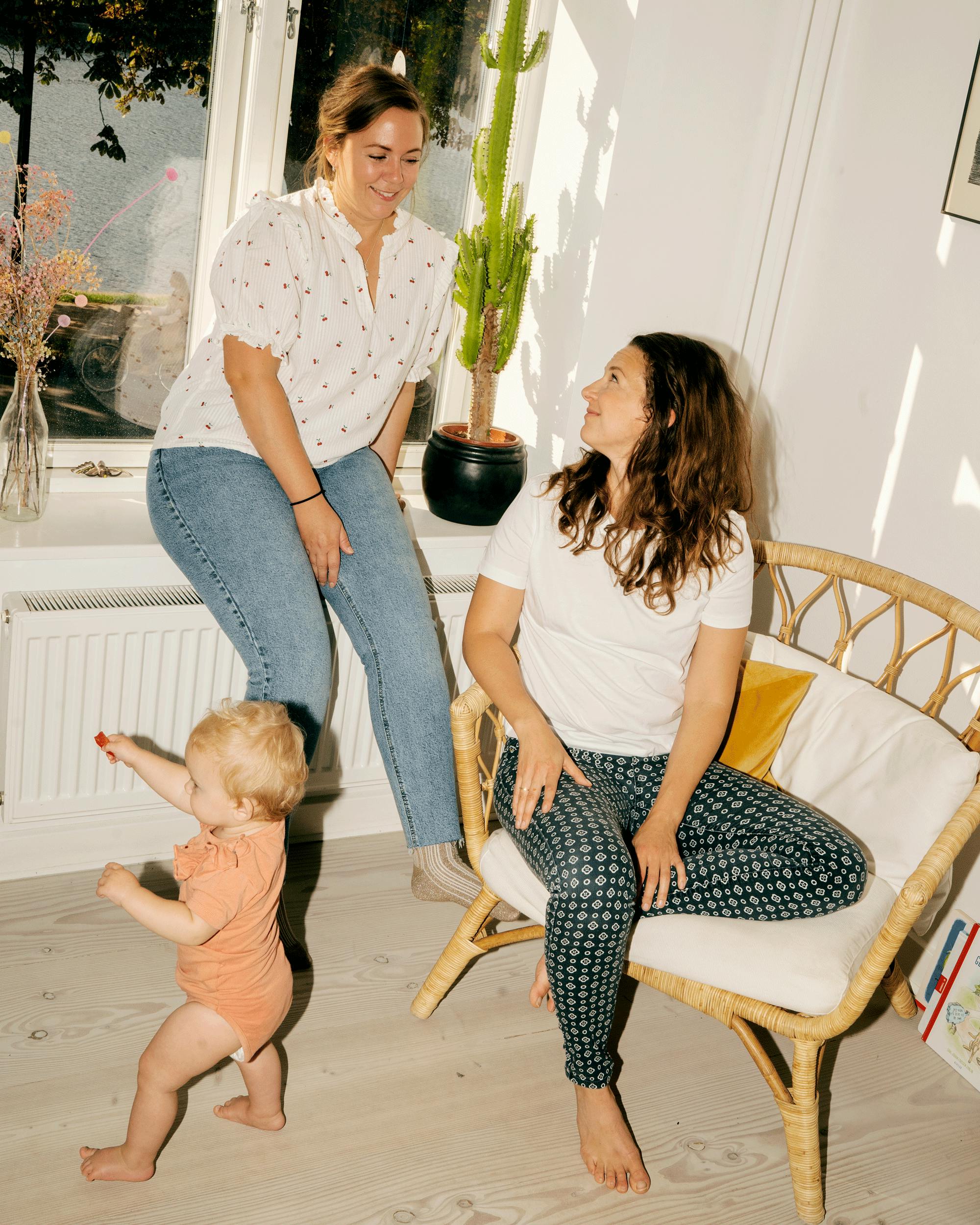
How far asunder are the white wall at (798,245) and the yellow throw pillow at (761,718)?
1.11 ft

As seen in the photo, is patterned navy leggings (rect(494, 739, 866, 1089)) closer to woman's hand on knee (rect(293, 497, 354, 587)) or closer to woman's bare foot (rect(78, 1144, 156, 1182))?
woman's hand on knee (rect(293, 497, 354, 587))

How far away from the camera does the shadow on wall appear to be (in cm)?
213

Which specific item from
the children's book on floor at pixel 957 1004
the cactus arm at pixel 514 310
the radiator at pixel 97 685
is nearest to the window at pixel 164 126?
the cactus arm at pixel 514 310

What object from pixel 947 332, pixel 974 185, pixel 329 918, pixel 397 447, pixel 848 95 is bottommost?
pixel 329 918

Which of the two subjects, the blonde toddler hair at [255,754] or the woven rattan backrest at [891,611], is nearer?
the blonde toddler hair at [255,754]

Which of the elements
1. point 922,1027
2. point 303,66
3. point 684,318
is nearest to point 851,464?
point 684,318

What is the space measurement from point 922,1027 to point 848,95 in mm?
1775

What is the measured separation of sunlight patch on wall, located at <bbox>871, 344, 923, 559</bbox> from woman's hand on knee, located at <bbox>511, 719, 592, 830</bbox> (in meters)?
0.87

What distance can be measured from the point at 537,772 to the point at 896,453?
3.27 feet

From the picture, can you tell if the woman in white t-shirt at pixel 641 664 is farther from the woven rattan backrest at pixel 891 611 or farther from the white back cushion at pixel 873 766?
the woven rattan backrest at pixel 891 611

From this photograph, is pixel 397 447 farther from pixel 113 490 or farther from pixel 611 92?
pixel 611 92

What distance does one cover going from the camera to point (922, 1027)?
192cm

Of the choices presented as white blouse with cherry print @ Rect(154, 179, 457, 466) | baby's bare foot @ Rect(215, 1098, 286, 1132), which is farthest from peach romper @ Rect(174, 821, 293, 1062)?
white blouse with cherry print @ Rect(154, 179, 457, 466)

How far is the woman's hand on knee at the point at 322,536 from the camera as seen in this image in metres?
1.80
